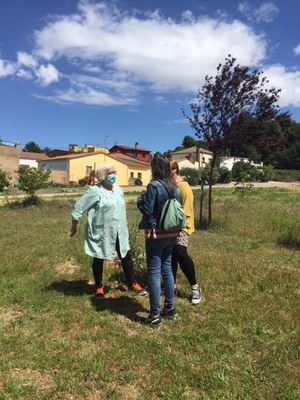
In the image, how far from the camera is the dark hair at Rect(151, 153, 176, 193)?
13.0 feet

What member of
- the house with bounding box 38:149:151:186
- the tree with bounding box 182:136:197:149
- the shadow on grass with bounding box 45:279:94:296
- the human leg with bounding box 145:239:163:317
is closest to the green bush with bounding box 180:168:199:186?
the house with bounding box 38:149:151:186

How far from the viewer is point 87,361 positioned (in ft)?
10.9

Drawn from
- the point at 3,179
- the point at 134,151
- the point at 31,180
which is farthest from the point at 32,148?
the point at 31,180

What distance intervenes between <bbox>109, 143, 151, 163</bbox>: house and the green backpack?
72587 mm

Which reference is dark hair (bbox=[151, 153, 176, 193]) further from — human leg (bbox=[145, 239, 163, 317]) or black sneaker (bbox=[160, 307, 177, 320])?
black sneaker (bbox=[160, 307, 177, 320])

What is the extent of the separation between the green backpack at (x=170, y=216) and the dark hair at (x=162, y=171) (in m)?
0.07

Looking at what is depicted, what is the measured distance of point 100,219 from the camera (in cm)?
462

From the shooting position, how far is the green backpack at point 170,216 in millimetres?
3861

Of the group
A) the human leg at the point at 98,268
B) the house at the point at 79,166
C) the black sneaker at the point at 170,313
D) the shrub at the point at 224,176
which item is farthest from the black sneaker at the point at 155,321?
the shrub at the point at 224,176

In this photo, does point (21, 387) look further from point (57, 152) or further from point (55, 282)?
point (57, 152)

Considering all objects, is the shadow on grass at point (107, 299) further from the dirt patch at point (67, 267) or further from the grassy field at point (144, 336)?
the dirt patch at point (67, 267)

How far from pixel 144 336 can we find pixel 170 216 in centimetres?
124

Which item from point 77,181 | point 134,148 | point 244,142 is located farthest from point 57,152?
point 244,142

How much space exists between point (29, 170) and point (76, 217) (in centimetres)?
1526
